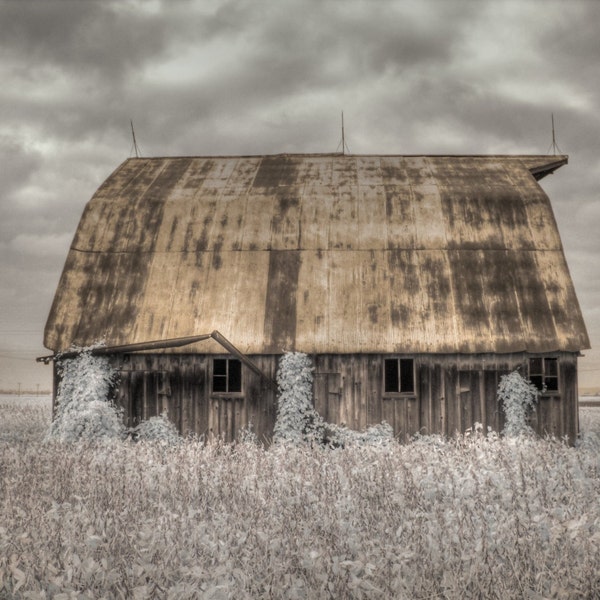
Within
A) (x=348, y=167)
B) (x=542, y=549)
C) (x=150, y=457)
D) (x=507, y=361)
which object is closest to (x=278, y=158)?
(x=348, y=167)

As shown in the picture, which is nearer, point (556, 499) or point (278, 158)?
point (556, 499)

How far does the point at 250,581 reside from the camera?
6.05m

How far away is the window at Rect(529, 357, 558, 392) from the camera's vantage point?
17.2 meters

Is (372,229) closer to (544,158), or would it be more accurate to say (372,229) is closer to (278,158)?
(278,158)

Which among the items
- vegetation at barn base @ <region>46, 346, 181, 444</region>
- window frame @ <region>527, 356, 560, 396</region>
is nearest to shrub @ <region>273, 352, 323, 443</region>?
vegetation at barn base @ <region>46, 346, 181, 444</region>

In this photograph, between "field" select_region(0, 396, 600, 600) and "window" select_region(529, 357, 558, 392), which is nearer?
"field" select_region(0, 396, 600, 600)

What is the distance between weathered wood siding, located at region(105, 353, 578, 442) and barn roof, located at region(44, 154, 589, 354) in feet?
1.38

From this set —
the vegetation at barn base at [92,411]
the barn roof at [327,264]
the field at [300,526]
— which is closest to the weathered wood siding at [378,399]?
the barn roof at [327,264]

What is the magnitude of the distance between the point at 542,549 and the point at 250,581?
3027mm

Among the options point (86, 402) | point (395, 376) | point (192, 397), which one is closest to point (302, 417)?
point (192, 397)

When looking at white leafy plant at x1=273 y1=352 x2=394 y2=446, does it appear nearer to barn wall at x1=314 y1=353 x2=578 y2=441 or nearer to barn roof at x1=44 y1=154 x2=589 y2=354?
barn wall at x1=314 y1=353 x2=578 y2=441

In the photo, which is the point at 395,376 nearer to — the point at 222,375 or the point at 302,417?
the point at 302,417

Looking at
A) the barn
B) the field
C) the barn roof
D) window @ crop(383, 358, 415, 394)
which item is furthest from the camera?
the barn roof

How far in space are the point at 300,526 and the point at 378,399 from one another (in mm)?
9580
